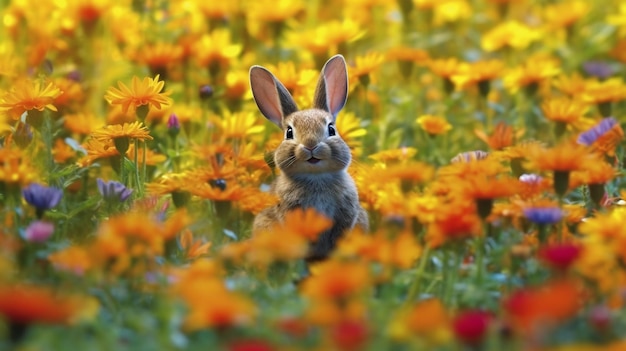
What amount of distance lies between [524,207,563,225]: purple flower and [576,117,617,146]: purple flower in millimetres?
1082

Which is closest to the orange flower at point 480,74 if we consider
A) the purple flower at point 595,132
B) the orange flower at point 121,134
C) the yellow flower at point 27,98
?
the purple flower at point 595,132

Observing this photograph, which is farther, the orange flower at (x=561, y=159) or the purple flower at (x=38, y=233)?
the orange flower at (x=561, y=159)

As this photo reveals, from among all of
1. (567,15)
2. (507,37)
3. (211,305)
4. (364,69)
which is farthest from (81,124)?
(567,15)

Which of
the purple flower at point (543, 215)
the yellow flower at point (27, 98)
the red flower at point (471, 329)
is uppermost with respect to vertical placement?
the red flower at point (471, 329)

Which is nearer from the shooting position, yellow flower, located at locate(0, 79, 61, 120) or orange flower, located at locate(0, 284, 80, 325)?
orange flower, located at locate(0, 284, 80, 325)

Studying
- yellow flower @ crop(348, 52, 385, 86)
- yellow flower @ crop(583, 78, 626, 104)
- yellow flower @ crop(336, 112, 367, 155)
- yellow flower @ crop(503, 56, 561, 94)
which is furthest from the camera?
yellow flower @ crop(503, 56, 561, 94)

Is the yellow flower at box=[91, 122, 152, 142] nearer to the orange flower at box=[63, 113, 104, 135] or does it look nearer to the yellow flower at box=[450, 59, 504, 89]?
the orange flower at box=[63, 113, 104, 135]

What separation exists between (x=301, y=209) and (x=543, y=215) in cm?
78

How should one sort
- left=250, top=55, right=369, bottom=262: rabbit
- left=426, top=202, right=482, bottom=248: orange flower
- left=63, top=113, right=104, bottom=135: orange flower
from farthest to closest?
left=63, top=113, right=104, bottom=135: orange flower
left=250, top=55, right=369, bottom=262: rabbit
left=426, top=202, right=482, bottom=248: orange flower

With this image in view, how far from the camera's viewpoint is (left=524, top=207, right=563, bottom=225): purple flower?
3061mm

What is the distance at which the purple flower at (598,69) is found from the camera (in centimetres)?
564

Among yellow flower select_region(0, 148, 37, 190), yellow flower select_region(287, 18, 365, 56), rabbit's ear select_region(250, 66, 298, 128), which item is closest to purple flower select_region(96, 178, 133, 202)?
yellow flower select_region(0, 148, 37, 190)

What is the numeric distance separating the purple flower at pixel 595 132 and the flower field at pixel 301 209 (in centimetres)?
2

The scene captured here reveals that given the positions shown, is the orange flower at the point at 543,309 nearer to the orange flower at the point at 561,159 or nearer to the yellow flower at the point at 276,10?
the orange flower at the point at 561,159
